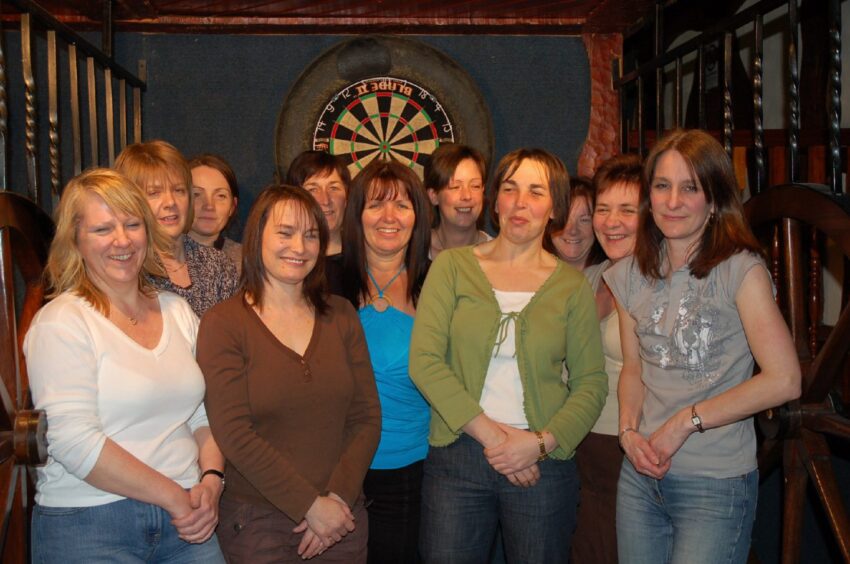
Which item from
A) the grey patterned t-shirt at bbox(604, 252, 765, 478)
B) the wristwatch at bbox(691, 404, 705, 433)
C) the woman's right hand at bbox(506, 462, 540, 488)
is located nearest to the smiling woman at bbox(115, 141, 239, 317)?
the woman's right hand at bbox(506, 462, 540, 488)

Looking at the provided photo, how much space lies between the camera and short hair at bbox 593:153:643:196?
239cm

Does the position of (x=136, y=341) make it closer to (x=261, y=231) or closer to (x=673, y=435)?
(x=261, y=231)

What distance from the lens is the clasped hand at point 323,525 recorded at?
187 centimetres

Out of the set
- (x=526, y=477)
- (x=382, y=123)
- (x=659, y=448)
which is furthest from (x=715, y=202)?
(x=382, y=123)

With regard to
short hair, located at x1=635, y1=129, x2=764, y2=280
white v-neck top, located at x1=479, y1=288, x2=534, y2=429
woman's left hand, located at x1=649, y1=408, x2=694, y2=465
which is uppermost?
short hair, located at x1=635, y1=129, x2=764, y2=280

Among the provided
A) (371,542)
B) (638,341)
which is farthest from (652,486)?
(371,542)

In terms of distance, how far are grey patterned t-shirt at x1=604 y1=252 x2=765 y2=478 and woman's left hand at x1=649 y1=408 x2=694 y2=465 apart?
0.13 feet

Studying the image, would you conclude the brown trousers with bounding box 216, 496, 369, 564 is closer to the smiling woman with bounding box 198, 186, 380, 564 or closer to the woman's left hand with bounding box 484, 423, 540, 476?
the smiling woman with bounding box 198, 186, 380, 564

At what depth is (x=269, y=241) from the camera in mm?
1982

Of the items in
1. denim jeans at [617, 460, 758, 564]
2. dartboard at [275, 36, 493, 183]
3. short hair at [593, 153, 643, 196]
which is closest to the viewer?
denim jeans at [617, 460, 758, 564]

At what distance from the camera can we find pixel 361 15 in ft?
12.0

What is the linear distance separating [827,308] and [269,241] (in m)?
3.93

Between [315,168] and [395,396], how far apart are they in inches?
38.5

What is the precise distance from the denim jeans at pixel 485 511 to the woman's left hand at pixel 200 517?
0.56m
